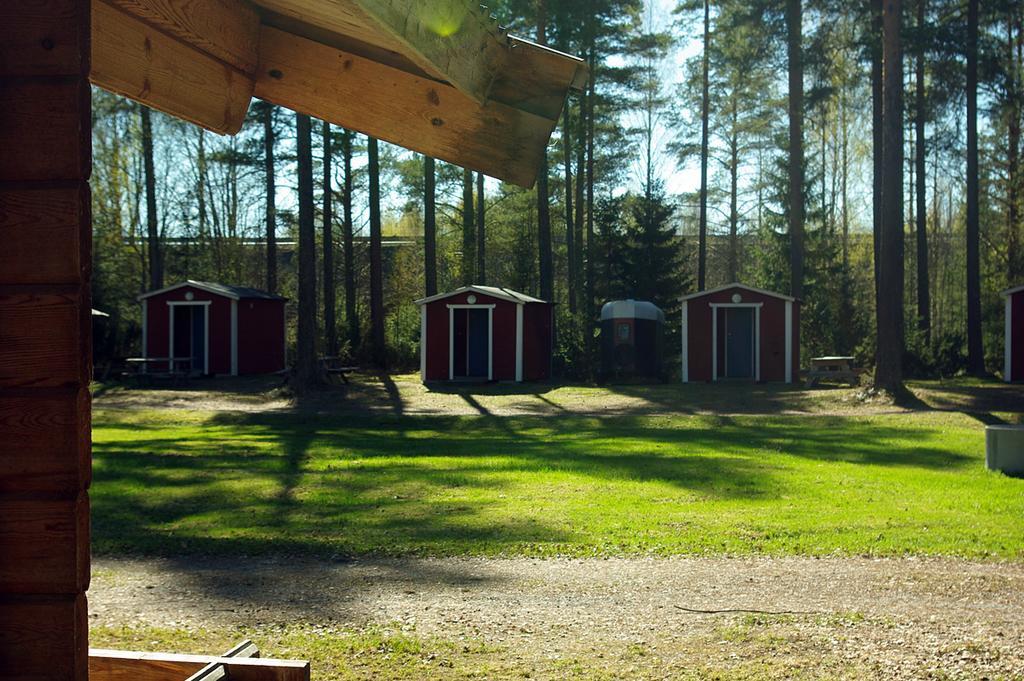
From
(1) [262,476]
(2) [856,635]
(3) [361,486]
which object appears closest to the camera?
(2) [856,635]

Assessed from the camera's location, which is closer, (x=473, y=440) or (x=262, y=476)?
(x=262, y=476)

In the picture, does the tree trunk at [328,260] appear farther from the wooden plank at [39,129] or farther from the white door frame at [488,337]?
the wooden plank at [39,129]

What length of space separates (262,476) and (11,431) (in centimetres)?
937

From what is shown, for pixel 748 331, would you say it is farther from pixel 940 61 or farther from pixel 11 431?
pixel 11 431

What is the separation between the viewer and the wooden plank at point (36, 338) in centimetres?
247

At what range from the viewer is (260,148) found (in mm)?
34656

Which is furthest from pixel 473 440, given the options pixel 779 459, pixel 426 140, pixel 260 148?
pixel 260 148

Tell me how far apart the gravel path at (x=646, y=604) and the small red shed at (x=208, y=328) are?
83.9 ft

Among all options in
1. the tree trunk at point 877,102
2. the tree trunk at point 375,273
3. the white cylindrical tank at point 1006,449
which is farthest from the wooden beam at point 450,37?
the tree trunk at point 375,273

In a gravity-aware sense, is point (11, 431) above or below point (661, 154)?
below

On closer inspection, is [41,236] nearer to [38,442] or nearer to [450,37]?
[38,442]

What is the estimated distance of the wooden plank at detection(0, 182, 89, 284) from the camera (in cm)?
247

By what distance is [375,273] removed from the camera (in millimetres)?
36719

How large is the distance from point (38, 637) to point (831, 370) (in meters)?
26.2
